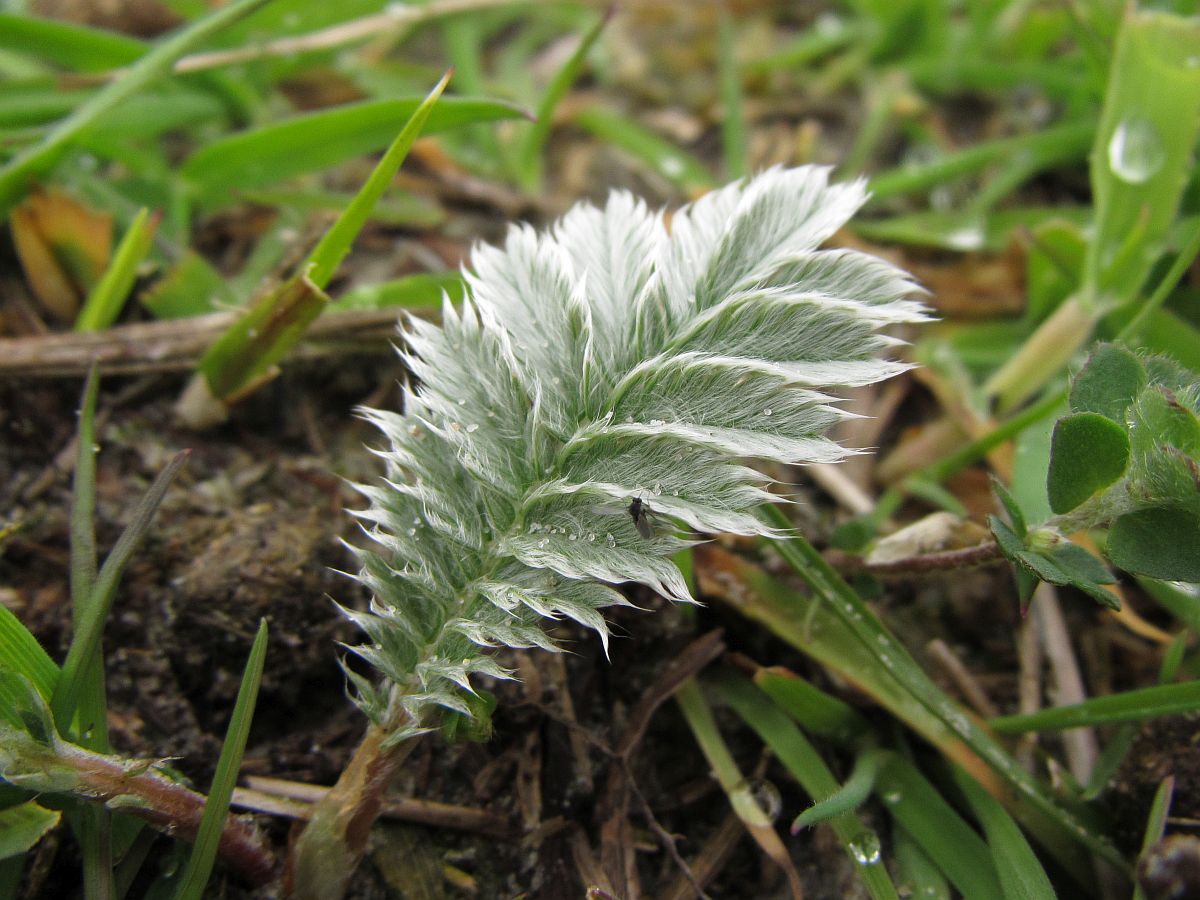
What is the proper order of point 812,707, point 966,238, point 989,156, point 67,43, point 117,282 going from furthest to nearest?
point 989,156
point 966,238
point 67,43
point 117,282
point 812,707

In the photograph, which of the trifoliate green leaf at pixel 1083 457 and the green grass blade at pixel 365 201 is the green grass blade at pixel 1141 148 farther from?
the green grass blade at pixel 365 201

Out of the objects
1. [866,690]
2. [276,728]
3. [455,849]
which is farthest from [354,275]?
[866,690]

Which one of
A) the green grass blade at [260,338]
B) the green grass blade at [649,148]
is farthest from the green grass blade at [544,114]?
the green grass blade at [260,338]

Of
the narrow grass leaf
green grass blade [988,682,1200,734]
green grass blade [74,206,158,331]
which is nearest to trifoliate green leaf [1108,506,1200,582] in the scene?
green grass blade [988,682,1200,734]

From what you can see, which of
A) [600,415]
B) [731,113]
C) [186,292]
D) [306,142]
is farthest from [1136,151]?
[186,292]

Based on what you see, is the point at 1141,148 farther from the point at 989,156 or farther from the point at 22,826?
the point at 22,826
